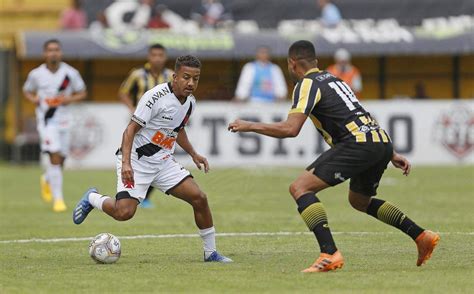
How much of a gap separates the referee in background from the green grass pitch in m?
1.79

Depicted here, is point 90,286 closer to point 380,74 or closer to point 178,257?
point 178,257

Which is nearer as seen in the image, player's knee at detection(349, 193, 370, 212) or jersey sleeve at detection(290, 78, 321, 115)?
jersey sleeve at detection(290, 78, 321, 115)

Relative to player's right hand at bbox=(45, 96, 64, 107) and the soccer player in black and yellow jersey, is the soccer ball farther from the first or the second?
player's right hand at bbox=(45, 96, 64, 107)

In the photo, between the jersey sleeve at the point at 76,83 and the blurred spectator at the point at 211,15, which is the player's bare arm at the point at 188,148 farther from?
the blurred spectator at the point at 211,15

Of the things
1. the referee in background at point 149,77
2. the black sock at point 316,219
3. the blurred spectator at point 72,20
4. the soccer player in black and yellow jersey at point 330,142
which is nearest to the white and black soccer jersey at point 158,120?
the soccer player in black and yellow jersey at point 330,142

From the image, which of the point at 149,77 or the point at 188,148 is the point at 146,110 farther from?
the point at 149,77

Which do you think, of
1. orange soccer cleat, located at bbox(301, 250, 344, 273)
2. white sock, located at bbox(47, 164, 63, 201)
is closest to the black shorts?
orange soccer cleat, located at bbox(301, 250, 344, 273)

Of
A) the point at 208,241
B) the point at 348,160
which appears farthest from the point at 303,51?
the point at 208,241

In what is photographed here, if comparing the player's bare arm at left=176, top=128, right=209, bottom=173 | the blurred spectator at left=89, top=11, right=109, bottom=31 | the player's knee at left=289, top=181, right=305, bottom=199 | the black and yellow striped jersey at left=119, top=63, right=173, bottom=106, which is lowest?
the player's knee at left=289, top=181, right=305, bottom=199

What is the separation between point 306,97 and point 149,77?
271 inches

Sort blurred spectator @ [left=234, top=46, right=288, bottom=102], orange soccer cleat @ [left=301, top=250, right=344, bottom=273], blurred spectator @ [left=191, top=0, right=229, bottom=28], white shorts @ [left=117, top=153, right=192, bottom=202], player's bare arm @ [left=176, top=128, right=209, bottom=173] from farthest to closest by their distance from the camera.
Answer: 1. blurred spectator @ [left=191, top=0, right=229, bottom=28]
2. blurred spectator @ [left=234, top=46, right=288, bottom=102]
3. player's bare arm @ [left=176, top=128, right=209, bottom=173]
4. white shorts @ [left=117, top=153, right=192, bottom=202]
5. orange soccer cleat @ [left=301, top=250, right=344, bottom=273]

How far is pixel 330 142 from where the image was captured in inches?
426

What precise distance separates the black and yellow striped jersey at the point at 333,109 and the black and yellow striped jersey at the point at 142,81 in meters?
6.51

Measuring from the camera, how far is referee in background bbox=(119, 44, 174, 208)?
16688mm
